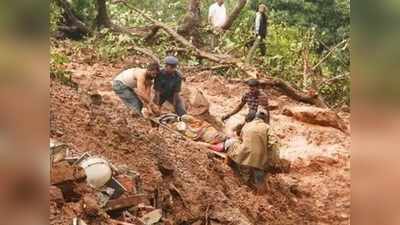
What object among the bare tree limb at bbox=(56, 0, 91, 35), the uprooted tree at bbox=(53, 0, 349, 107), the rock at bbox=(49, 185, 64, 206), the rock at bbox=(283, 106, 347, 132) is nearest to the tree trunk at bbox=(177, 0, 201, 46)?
the uprooted tree at bbox=(53, 0, 349, 107)

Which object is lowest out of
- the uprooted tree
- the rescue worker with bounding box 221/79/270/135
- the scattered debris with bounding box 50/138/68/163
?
the scattered debris with bounding box 50/138/68/163

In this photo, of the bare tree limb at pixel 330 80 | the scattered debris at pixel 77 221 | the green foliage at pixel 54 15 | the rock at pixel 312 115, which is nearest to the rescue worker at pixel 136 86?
the green foliage at pixel 54 15

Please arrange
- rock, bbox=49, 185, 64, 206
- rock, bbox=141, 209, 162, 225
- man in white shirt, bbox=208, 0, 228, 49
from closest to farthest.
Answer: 1. rock, bbox=49, 185, 64, 206
2. rock, bbox=141, 209, 162, 225
3. man in white shirt, bbox=208, 0, 228, 49

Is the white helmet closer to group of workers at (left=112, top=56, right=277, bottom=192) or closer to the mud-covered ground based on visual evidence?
the mud-covered ground

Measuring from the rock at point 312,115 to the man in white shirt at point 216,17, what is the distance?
574mm

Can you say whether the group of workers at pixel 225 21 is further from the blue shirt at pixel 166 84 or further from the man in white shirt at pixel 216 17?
the blue shirt at pixel 166 84

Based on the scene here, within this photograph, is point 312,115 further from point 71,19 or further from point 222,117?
point 71,19

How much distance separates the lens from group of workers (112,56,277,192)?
4.25 meters

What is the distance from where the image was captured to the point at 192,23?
428 cm

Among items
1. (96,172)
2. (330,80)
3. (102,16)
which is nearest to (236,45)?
(330,80)

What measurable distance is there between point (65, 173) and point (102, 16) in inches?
35.6
